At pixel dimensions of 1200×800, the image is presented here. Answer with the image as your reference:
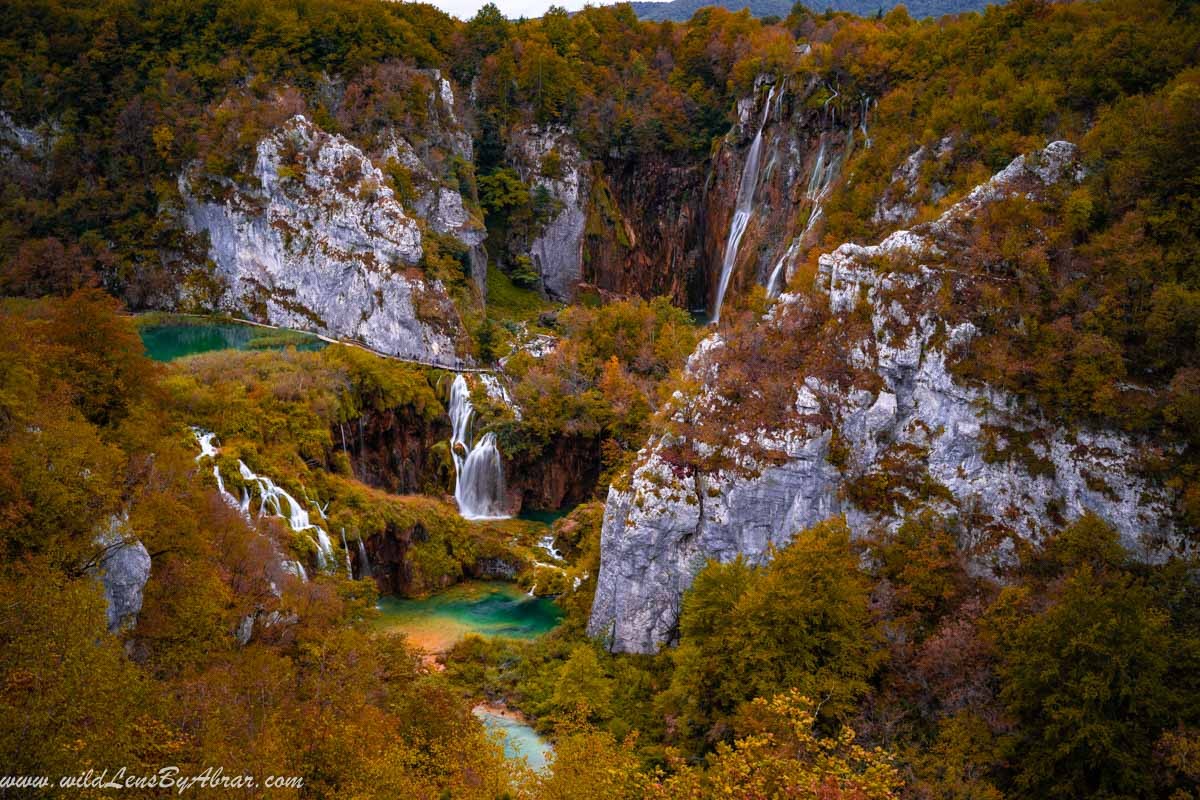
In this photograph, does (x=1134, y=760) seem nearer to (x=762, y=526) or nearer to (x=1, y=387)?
(x=762, y=526)

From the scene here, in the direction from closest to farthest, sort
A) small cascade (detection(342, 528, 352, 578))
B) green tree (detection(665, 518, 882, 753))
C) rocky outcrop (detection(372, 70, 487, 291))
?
green tree (detection(665, 518, 882, 753)), small cascade (detection(342, 528, 352, 578)), rocky outcrop (detection(372, 70, 487, 291))

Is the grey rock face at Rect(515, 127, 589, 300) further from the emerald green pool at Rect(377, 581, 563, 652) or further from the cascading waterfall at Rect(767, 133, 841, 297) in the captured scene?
the emerald green pool at Rect(377, 581, 563, 652)

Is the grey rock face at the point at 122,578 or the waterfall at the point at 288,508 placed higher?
the grey rock face at the point at 122,578

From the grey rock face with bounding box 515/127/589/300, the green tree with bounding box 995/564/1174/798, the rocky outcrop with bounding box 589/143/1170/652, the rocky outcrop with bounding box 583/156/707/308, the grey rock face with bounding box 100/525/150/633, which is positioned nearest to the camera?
the green tree with bounding box 995/564/1174/798

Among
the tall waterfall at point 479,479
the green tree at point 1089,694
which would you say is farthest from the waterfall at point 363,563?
the green tree at point 1089,694

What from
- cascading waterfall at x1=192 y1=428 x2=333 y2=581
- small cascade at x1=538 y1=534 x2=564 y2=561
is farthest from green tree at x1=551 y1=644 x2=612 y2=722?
small cascade at x1=538 y1=534 x2=564 y2=561

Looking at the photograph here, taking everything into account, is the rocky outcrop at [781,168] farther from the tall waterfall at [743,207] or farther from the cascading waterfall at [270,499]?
the cascading waterfall at [270,499]
